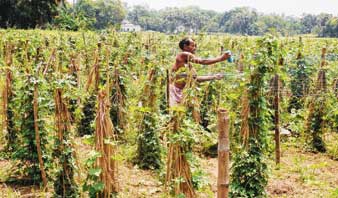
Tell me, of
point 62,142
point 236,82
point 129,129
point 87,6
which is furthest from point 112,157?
point 87,6

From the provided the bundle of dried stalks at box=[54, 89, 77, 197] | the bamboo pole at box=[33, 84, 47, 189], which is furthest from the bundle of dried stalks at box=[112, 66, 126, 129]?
the bundle of dried stalks at box=[54, 89, 77, 197]

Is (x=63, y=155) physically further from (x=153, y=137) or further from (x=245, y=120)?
(x=245, y=120)

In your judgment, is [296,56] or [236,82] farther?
[296,56]

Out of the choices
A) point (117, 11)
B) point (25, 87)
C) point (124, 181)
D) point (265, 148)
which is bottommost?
point (124, 181)

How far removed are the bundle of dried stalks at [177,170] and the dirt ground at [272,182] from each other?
782 millimetres

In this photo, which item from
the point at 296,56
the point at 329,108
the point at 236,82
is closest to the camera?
the point at 236,82

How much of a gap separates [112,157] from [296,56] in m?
6.43

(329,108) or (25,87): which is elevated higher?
(25,87)

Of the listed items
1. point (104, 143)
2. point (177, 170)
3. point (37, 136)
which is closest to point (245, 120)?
point (177, 170)

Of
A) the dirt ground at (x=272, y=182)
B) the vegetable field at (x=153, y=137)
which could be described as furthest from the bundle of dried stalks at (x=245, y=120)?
the dirt ground at (x=272, y=182)

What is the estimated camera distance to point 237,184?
462 centimetres

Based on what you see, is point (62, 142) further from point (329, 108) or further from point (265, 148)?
point (329, 108)

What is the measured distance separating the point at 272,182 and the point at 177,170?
2.24 m

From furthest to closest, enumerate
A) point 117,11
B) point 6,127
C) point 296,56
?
1. point 117,11
2. point 296,56
3. point 6,127
